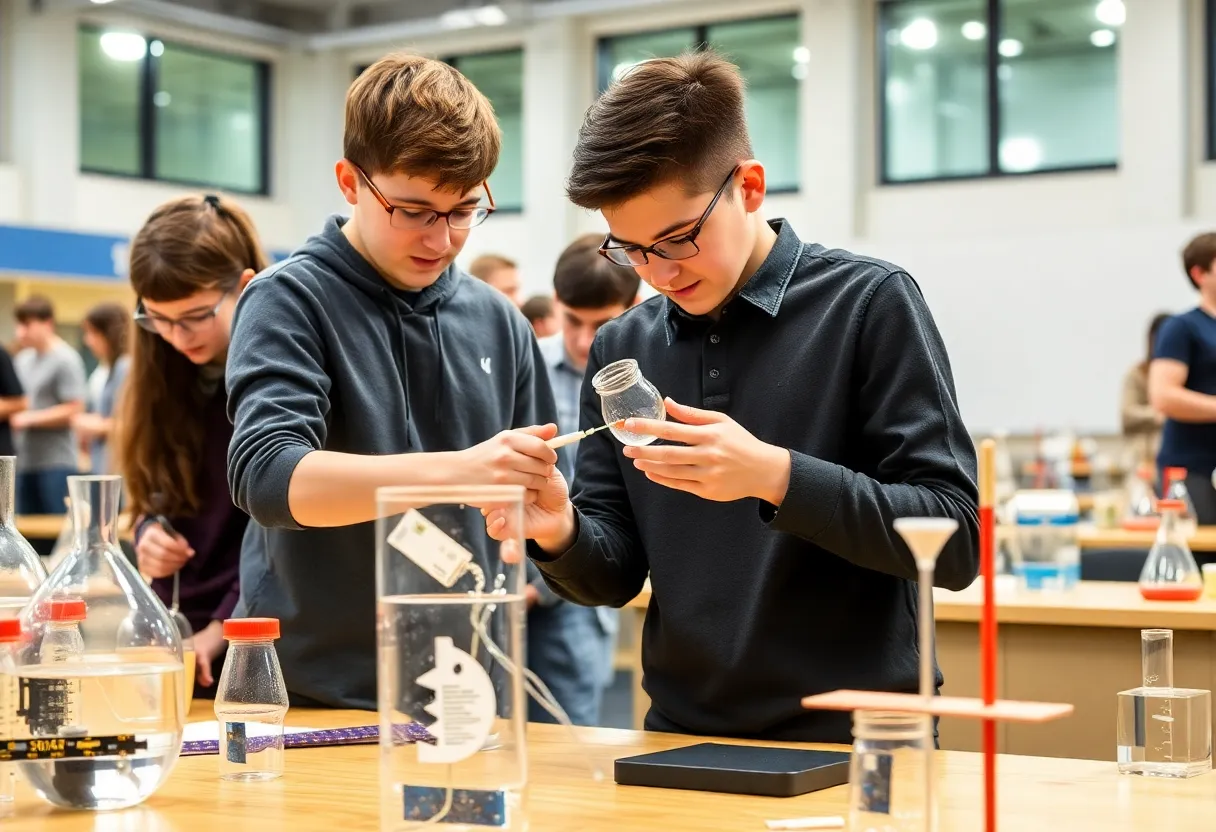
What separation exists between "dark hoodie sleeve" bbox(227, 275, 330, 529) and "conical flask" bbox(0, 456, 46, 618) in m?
0.26

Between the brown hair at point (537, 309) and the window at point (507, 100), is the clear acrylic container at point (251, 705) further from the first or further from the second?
the window at point (507, 100)

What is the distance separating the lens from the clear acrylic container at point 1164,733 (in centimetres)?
148

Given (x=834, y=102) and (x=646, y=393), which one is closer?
(x=646, y=393)

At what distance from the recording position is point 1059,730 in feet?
9.84

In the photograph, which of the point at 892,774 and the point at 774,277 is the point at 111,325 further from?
the point at 892,774

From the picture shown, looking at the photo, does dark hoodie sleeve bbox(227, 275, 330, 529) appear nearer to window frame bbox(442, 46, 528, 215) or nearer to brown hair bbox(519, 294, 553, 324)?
brown hair bbox(519, 294, 553, 324)

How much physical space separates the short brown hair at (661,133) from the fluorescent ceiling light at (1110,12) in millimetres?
7928

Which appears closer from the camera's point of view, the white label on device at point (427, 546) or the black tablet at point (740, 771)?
the white label on device at point (427, 546)

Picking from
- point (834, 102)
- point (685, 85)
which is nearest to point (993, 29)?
point (834, 102)

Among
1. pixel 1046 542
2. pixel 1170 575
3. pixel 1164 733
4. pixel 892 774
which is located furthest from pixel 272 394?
pixel 1046 542

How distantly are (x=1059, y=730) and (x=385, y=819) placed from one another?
2222 mm

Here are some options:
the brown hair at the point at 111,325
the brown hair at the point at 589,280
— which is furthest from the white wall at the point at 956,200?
the brown hair at the point at 589,280

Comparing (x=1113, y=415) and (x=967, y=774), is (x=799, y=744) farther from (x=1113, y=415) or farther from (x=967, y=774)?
(x=1113, y=415)

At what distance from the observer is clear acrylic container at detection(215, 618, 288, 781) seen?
58.0 inches
